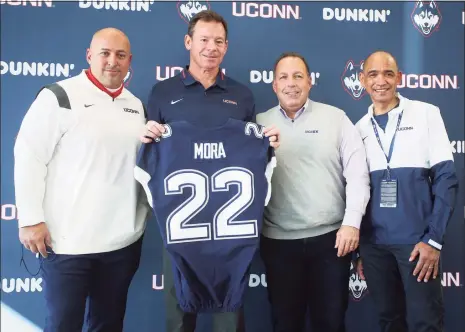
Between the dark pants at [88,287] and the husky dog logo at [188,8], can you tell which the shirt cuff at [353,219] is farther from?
the husky dog logo at [188,8]

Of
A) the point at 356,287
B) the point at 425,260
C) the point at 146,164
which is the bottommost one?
the point at 356,287

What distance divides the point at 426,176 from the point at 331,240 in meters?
0.46

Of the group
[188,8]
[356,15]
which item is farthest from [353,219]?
[188,8]

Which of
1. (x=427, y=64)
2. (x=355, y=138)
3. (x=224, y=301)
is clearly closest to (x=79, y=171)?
(x=224, y=301)

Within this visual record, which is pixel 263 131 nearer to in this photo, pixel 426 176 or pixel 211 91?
pixel 211 91

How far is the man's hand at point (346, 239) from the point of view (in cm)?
148

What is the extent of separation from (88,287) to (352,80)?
1.67 m

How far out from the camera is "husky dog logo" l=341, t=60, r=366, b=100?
2.13 metres

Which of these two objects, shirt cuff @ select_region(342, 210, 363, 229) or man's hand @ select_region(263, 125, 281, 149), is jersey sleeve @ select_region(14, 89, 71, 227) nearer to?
man's hand @ select_region(263, 125, 281, 149)

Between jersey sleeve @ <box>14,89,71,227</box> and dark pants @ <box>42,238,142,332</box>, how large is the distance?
19 centimetres

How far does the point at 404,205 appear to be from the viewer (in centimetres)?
153

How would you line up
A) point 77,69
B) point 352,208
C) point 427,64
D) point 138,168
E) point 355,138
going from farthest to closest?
point 427,64, point 77,69, point 355,138, point 352,208, point 138,168

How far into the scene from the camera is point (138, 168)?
1319 mm

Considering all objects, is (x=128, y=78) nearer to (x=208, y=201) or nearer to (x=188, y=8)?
(x=188, y=8)
